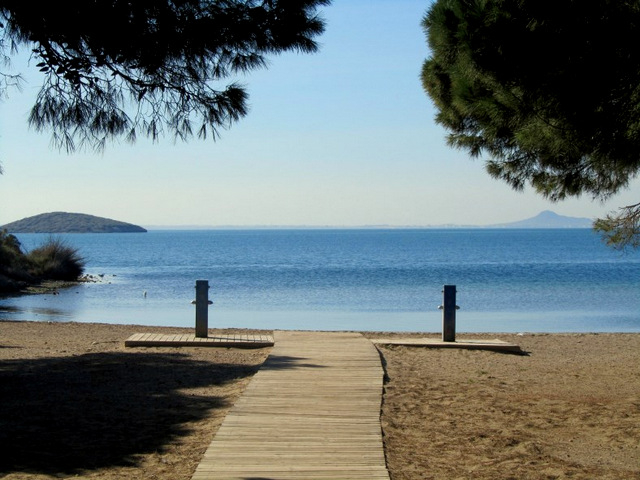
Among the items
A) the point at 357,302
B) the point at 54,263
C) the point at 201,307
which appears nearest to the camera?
the point at 201,307

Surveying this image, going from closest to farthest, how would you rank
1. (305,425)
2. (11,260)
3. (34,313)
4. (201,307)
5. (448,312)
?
(305,425) < (201,307) < (448,312) < (34,313) < (11,260)

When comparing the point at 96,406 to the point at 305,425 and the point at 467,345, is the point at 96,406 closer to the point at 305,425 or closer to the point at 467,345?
the point at 305,425

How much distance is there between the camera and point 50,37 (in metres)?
8.11

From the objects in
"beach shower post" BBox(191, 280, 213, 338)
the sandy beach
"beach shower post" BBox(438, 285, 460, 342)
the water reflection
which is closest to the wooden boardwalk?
the sandy beach

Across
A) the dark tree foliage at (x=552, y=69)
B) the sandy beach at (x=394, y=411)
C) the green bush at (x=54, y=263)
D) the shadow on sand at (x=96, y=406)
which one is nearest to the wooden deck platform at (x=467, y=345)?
the sandy beach at (x=394, y=411)

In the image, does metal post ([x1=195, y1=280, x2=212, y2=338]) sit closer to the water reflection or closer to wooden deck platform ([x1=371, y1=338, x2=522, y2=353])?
wooden deck platform ([x1=371, y1=338, x2=522, y2=353])

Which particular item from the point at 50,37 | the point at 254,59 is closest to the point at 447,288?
the point at 254,59

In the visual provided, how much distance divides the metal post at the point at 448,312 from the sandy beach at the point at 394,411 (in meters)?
0.70

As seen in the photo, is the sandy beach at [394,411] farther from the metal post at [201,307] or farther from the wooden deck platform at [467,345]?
the metal post at [201,307]

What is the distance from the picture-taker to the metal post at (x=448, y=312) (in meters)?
12.4

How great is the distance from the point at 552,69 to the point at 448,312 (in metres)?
6.39

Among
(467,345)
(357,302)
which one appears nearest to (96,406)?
(467,345)

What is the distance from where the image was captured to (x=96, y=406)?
761 centimetres

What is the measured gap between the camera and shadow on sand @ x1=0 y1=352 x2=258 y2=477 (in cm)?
596
